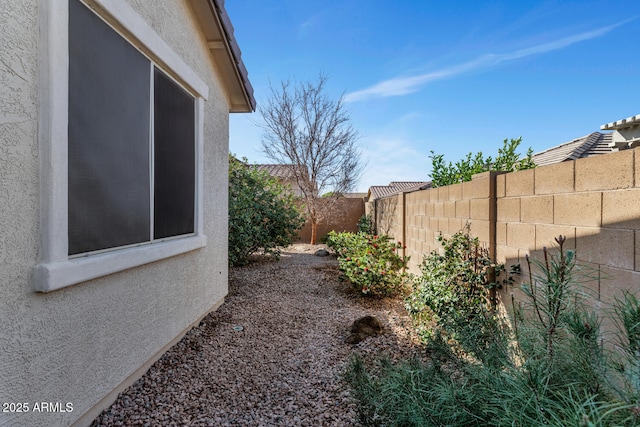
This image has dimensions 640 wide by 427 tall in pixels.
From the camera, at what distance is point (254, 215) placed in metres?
9.81

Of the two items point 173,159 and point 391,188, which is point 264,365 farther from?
point 391,188

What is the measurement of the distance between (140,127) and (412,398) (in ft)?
10.5

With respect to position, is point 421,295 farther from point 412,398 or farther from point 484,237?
point 412,398

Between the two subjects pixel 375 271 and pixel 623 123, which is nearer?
pixel 375 271

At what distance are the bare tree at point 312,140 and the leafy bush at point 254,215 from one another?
10.2ft

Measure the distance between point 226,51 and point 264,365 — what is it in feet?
14.6

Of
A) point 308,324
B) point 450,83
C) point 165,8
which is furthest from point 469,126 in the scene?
point 165,8

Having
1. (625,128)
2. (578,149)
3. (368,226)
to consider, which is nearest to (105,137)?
(368,226)

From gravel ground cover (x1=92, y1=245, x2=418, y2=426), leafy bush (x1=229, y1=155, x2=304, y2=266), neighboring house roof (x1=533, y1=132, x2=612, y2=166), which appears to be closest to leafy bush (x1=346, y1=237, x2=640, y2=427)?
gravel ground cover (x1=92, y1=245, x2=418, y2=426)

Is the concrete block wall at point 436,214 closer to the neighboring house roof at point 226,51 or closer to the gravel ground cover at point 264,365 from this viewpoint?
the gravel ground cover at point 264,365

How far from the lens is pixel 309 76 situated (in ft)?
48.2

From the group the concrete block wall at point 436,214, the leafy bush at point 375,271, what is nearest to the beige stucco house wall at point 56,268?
the leafy bush at point 375,271

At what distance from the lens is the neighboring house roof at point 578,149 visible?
8617 millimetres

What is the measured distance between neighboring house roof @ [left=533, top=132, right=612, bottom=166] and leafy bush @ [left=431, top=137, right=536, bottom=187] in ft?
11.8
